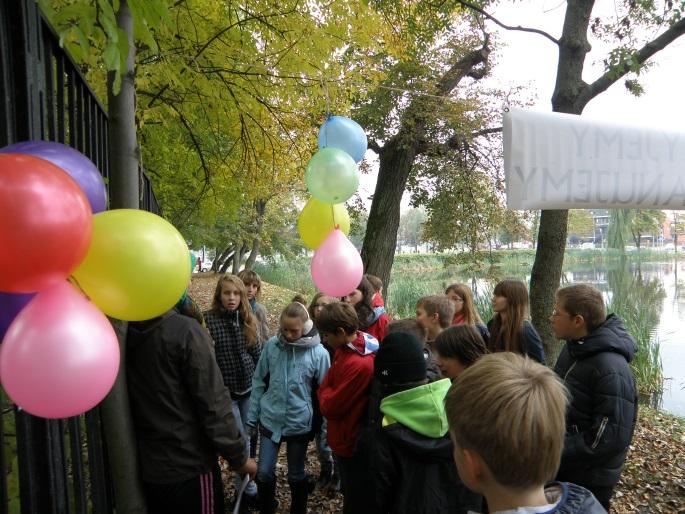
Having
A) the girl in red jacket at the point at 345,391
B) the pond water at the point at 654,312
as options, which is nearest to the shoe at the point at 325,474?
the girl in red jacket at the point at 345,391

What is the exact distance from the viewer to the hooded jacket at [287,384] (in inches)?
113

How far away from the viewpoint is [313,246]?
3174 mm

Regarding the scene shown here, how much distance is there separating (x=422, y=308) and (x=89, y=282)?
240 centimetres

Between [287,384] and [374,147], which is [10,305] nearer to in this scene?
[287,384]

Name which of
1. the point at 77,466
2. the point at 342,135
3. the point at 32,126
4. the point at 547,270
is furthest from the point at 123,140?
the point at 547,270

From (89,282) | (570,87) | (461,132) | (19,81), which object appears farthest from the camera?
(461,132)

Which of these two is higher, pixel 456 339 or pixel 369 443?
pixel 456 339

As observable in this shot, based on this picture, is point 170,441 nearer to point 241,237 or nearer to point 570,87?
point 570,87

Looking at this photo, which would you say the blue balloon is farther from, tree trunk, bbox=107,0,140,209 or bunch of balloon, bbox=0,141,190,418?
bunch of balloon, bbox=0,141,190,418

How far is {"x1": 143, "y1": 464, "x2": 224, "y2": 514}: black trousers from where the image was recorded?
195cm

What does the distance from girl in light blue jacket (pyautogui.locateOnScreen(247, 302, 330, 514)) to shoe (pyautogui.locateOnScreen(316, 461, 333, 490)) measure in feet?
1.92

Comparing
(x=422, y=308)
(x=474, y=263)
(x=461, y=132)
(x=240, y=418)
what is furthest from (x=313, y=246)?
(x=474, y=263)

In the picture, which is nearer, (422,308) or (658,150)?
(658,150)

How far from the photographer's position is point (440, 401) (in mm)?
1853
